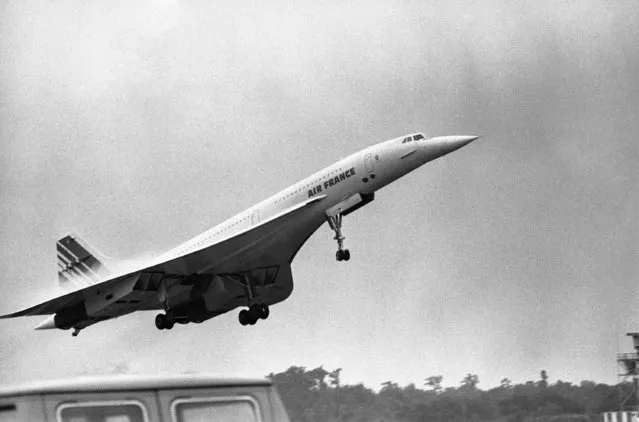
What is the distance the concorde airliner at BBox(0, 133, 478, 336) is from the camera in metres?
30.6

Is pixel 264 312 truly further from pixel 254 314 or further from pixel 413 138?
pixel 413 138

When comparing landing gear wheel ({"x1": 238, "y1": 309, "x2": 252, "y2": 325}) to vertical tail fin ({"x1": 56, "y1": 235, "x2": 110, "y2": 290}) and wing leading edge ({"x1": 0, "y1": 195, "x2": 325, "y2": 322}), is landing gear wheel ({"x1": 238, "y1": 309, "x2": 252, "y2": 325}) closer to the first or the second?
wing leading edge ({"x1": 0, "y1": 195, "x2": 325, "y2": 322})

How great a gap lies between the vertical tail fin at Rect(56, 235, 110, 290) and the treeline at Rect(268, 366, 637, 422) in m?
11.2

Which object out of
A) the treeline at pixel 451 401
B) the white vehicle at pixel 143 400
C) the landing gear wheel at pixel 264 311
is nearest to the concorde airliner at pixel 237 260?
the landing gear wheel at pixel 264 311

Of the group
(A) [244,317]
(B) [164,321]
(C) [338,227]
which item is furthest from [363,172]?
(B) [164,321]

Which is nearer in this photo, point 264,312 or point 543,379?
point 543,379

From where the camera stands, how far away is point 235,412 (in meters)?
5.55

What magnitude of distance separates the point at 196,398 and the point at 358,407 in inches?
857

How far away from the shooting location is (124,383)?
532 centimetres

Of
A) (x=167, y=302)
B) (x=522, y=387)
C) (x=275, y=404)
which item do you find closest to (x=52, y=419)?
(x=275, y=404)

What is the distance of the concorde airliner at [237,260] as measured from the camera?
100ft

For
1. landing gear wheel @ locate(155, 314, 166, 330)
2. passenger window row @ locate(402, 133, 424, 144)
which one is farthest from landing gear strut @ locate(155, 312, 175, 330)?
passenger window row @ locate(402, 133, 424, 144)

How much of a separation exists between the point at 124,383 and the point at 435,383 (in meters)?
24.0

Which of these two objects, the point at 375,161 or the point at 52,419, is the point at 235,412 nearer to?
the point at 52,419
